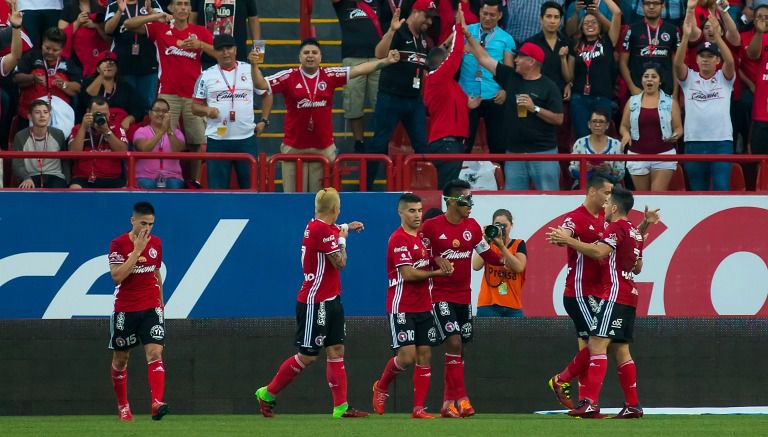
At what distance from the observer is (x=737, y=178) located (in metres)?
16.6

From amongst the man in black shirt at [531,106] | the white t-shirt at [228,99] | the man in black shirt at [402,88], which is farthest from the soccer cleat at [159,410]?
the man in black shirt at [531,106]

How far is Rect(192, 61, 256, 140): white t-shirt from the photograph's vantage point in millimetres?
16734

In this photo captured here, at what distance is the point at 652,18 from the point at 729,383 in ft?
16.4

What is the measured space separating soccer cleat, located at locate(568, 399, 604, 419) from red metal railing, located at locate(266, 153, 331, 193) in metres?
4.12

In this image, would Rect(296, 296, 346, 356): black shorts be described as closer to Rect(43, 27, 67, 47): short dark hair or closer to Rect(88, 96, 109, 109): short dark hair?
Rect(88, 96, 109, 109): short dark hair

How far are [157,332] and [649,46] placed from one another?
799 cm

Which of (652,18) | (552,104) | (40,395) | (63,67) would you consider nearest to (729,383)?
(552,104)

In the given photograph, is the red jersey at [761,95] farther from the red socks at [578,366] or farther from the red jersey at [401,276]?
the red jersey at [401,276]

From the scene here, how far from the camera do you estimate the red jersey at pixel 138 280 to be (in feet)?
44.6

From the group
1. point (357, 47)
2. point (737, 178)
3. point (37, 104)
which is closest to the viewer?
point (37, 104)

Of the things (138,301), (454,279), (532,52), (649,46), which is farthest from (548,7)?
(138,301)

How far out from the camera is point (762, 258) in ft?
53.7

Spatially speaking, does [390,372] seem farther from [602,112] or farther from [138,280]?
[602,112]

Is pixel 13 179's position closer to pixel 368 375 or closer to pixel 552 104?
pixel 368 375
